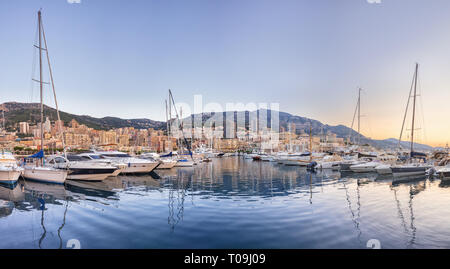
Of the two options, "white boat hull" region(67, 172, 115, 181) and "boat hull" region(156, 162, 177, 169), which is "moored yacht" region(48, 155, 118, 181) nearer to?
"white boat hull" region(67, 172, 115, 181)

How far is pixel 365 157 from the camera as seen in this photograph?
22.9 metres

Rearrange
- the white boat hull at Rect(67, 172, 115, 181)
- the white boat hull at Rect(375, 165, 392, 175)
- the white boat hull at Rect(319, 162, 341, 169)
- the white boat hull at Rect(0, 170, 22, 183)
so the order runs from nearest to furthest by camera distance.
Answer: the white boat hull at Rect(0, 170, 22, 183) < the white boat hull at Rect(67, 172, 115, 181) < the white boat hull at Rect(375, 165, 392, 175) < the white boat hull at Rect(319, 162, 341, 169)

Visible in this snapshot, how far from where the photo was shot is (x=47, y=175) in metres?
10.1

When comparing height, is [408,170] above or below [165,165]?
above

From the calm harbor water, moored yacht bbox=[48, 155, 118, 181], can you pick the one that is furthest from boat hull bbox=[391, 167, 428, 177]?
moored yacht bbox=[48, 155, 118, 181]

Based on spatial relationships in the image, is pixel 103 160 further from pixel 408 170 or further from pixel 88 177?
pixel 408 170

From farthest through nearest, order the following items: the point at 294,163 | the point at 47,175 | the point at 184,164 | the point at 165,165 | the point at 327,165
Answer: the point at 294,163 → the point at 184,164 → the point at 327,165 → the point at 165,165 → the point at 47,175

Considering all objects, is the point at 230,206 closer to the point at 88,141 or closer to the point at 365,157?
the point at 365,157

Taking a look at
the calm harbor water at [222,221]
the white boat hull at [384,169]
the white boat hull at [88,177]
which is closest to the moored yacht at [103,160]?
the white boat hull at [88,177]

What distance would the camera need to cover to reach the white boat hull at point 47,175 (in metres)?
9.87

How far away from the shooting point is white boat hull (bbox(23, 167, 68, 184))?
9.87 meters

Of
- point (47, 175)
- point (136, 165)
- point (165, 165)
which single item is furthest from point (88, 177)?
point (165, 165)
